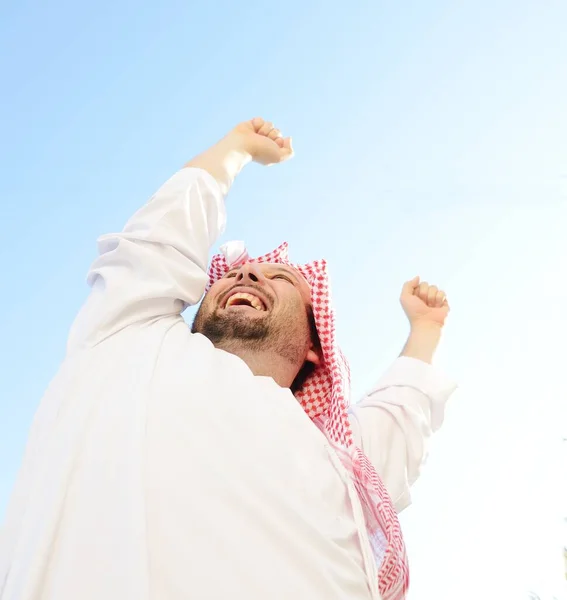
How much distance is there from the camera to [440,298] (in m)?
3.50

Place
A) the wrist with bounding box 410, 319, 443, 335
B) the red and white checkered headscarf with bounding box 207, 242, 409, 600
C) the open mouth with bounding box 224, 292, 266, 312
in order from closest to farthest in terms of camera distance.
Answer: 1. the red and white checkered headscarf with bounding box 207, 242, 409, 600
2. the open mouth with bounding box 224, 292, 266, 312
3. the wrist with bounding box 410, 319, 443, 335

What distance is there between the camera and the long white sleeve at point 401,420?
2.79 metres

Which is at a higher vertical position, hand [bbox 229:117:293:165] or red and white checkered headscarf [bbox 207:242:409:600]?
hand [bbox 229:117:293:165]

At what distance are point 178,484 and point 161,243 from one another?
3.10 ft

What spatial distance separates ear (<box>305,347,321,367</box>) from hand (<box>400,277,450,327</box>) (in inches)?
23.8

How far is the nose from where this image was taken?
297 cm

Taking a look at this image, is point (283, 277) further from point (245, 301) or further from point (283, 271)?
point (245, 301)

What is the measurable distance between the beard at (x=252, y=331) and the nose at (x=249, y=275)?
0.67 feet

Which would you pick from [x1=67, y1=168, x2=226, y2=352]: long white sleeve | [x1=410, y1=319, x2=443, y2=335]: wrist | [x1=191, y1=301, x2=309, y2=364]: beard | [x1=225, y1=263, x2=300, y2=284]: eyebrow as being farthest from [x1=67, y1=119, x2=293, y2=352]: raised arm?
[x1=410, y1=319, x2=443, y2=335]: wrist

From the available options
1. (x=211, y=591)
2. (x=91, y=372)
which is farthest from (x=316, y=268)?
(x=211, y=591)

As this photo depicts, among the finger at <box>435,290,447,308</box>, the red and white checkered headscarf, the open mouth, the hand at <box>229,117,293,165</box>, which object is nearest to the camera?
the red and white checkered headscarf

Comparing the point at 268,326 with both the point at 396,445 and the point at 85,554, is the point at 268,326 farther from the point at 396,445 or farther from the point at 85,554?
the point at 85,554

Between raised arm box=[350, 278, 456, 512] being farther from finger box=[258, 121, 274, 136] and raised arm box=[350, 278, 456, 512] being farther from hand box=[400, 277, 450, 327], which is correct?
finger box=[258, 121, 274, 136]

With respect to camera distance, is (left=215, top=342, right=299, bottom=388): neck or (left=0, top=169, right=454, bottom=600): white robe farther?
(left=215, top=342, right=299, bottom=388): neck
